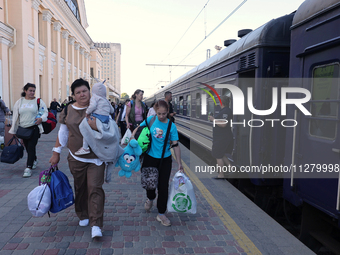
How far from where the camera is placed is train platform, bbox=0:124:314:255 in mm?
3143

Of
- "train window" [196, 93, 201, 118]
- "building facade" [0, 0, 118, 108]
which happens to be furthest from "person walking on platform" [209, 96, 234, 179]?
"building facade" [0, 0, 118, 108]

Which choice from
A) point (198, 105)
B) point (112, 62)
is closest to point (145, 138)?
point (198, 105)

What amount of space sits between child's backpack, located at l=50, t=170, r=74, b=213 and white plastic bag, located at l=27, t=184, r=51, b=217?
6 cm

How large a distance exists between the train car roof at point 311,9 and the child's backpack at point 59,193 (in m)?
3.52

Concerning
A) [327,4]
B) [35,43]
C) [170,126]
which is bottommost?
[170,126]

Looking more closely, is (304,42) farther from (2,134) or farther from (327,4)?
(2,134)

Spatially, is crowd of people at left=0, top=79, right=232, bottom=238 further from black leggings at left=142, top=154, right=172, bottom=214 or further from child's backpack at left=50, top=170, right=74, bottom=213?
child's backpack at left=50, top=170, right=74, bottom=213

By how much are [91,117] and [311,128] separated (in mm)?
2562

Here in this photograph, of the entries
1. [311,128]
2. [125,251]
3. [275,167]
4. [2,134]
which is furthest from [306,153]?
[2,134]

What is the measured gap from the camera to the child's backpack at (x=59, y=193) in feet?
11.3

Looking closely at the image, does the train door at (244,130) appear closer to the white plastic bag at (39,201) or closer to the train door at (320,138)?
the train door at (320,138)

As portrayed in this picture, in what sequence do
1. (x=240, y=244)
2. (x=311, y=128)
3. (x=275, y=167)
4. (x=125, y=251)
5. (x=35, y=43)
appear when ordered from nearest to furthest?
(x=125, y=251), (x=240, y=244), (x=311, y=128), (x=275, y=167), (x=35, y=43)

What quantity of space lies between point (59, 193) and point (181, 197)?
1455 millimetres

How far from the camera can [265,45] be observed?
485 cm
